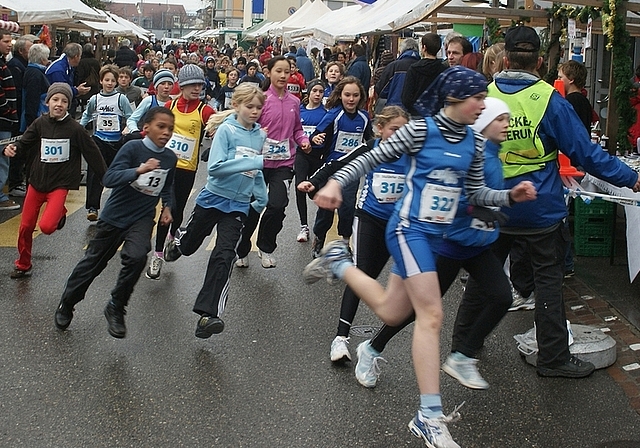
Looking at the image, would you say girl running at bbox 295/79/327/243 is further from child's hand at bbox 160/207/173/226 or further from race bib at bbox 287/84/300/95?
race bib at bbox 287/84/300/95

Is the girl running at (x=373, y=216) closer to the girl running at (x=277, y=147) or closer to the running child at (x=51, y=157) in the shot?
the girl running at (x=277, y=147)

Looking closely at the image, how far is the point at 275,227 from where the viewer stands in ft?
27.7

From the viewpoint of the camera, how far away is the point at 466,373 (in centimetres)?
505

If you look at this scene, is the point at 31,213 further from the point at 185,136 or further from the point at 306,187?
the point at 306,187

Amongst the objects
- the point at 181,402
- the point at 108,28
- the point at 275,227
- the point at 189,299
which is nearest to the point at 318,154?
the point at 275,227

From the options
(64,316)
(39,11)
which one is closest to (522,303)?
(64,316)

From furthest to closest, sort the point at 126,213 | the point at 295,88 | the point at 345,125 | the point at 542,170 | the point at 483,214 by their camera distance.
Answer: the point at 295,88
the point at 345,125
the point at 126,213
the point at 542,170
the point at 483,214

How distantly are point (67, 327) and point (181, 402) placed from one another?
1.67 meters

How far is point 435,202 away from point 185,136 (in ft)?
13.4

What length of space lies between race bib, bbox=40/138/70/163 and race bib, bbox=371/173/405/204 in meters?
3.21

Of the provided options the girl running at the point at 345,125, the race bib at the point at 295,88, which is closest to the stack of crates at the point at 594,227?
the girl running at the point at 345,125

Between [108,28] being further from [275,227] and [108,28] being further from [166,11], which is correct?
[166,11]

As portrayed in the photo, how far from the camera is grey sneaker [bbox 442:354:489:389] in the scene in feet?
16.5

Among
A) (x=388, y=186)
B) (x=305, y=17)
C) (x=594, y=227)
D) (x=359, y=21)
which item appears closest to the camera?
(x=388, y=186)
